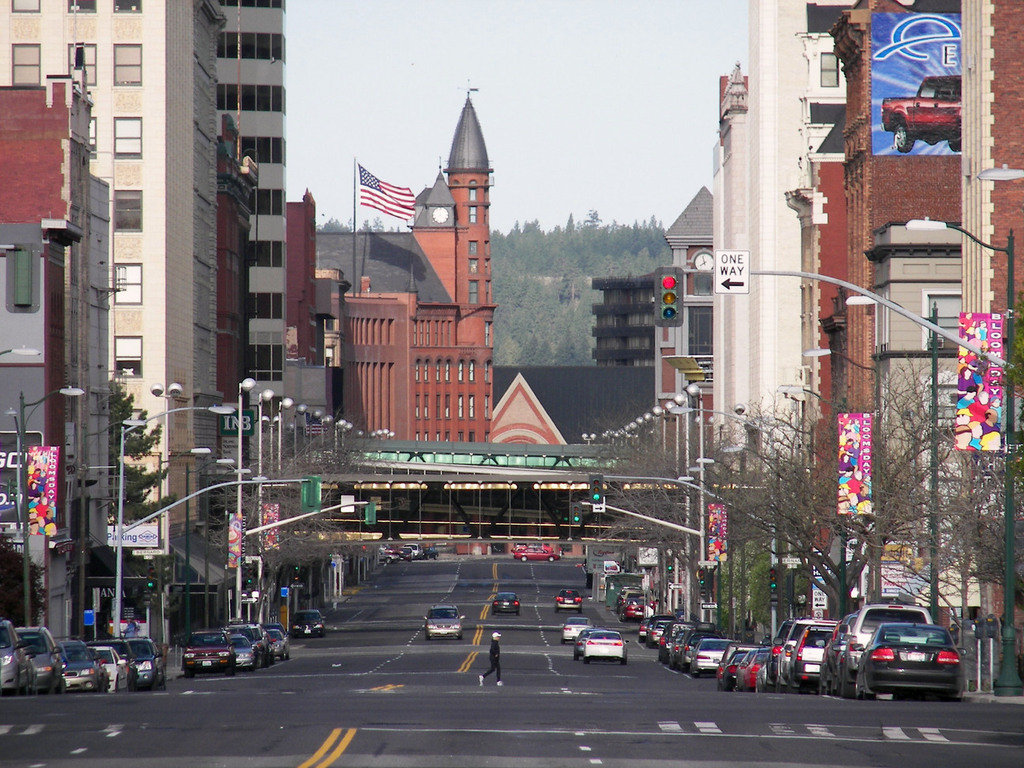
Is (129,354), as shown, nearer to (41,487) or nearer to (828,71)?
(41,487)

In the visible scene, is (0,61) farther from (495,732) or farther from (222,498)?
(495,732)

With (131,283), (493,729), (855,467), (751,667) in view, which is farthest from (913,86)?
(493,729)

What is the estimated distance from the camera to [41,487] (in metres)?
51.3

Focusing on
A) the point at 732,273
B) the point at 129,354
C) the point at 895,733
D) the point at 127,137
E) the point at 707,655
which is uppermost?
the point at 127,137

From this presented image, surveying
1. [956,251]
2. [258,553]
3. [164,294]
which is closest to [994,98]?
[956,251]

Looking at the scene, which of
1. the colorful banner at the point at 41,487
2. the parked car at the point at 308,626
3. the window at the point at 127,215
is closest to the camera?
the colorful banner at the point at 41,487

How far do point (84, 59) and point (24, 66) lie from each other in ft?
10.3

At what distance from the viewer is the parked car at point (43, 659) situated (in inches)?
1427

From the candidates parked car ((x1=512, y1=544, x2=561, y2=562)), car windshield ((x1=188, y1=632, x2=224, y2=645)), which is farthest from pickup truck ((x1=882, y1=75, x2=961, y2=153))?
parked car ((x1=512, y1=544, x2=561, y2=562))

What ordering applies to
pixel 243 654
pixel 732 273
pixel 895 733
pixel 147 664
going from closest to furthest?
pixel 895 733 → pixel 732 273 → pixel 147 664 → pixel 243 654

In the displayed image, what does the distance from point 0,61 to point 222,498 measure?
2520 cm

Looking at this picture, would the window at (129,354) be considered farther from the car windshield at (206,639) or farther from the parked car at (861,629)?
the parked car at (861,629)

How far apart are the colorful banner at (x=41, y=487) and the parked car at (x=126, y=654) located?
6.34 meters

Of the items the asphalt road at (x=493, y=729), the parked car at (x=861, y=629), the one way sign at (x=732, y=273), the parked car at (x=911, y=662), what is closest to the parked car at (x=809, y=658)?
the asphalt road at (x=493, y=729)
